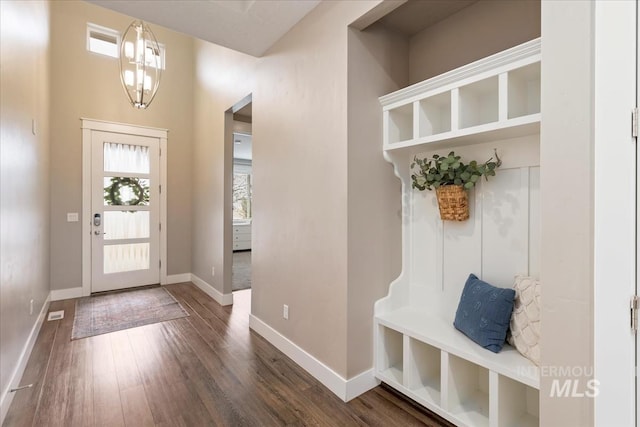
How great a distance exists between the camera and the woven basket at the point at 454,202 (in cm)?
191

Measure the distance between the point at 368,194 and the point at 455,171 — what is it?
1.86 feet

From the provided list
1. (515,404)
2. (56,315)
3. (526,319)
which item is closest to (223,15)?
(526,319)

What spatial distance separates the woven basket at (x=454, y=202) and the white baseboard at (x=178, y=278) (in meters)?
4.50

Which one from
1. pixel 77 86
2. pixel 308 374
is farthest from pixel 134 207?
pixel 308 374

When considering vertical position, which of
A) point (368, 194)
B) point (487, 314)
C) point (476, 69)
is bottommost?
point (487, 314)

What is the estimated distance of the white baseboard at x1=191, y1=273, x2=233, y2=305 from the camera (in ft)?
13.1

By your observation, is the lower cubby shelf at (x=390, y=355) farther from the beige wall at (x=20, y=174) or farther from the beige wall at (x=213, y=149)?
the beige wall at (x=213, y=149)

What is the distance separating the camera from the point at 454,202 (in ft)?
6.32

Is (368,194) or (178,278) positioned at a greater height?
(368,194)

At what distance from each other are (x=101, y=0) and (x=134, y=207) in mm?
3255

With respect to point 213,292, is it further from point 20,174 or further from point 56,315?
point 20,174

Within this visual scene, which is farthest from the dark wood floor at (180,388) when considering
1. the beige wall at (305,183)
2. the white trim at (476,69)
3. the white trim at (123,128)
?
the white trim at (123,128)

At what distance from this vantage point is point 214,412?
193 centimetres

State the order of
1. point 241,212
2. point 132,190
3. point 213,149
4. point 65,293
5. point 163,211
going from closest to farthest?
point 65,293 < point 213,149 < point 132,190 < point 163,211 < point 241,212
